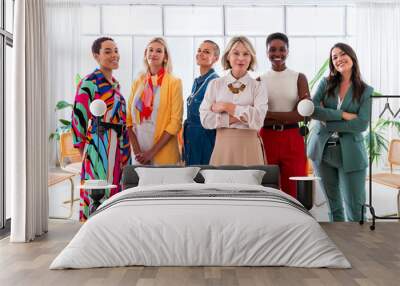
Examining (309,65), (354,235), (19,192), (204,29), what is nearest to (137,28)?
(204,29)

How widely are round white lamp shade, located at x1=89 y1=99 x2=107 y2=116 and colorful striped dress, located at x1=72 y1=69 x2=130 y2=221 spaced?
262mm

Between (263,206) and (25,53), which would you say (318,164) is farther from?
(25,53)

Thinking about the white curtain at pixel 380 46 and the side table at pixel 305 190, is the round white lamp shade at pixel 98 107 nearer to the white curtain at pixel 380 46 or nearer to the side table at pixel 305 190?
the side table at pixel 305 190

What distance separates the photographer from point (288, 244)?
4.00 metres

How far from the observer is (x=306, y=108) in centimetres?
588

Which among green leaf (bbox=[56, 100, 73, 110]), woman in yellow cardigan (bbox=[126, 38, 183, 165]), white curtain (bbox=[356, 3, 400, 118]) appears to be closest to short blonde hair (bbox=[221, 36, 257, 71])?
woman in yellow cardigan (bbox=[126, 38, 183, 165])

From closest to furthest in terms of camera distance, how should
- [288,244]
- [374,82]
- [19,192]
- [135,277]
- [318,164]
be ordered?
[135,277]
[288,244]
[19,192]
[318,164]
[374,82]

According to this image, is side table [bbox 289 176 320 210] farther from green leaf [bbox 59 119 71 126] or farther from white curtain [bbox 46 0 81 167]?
white curtain [bbox 46 0 81 167]

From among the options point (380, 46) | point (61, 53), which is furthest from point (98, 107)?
point (380, 46)

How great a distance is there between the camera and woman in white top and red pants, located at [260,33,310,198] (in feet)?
19.8

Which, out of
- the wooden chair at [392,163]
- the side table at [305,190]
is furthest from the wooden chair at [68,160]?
the wooden chair at [392,163]

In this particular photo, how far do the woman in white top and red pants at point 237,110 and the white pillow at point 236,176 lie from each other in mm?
299

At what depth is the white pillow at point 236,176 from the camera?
5527 mm

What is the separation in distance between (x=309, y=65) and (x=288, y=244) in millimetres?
5075
